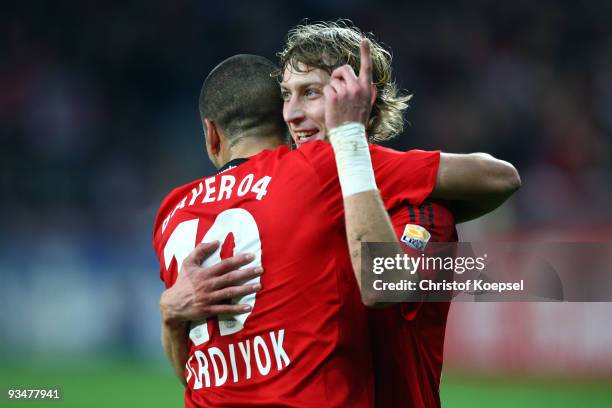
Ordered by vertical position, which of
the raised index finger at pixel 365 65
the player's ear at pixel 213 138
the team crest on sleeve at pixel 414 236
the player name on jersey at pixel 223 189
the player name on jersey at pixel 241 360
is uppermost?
the player's ear at pixel 213 138

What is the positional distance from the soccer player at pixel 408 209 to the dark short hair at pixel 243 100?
86 millimetres

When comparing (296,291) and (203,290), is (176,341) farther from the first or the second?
(296,291)

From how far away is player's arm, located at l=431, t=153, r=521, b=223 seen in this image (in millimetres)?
3346

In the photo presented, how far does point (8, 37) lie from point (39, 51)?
0.68 meters

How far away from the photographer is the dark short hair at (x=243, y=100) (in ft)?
12.2

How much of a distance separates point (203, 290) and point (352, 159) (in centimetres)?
79

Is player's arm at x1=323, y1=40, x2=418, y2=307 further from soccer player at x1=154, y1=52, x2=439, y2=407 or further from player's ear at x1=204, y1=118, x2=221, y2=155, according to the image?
player's ear at x1=204, y1=118, x2=221, y2=155

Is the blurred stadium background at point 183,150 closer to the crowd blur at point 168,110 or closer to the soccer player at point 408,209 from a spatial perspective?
the crowd blur at point 168,110

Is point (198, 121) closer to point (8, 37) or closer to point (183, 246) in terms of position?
point (8, 37)

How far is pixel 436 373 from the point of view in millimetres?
3619

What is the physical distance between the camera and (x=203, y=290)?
336cm

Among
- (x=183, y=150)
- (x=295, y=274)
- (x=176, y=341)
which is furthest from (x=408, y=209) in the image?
(x=183, y=150)

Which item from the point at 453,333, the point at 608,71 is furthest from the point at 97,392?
the point at 608,71

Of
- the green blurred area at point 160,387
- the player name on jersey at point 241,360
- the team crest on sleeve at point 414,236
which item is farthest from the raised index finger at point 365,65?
the green blurred area at point 160,387
